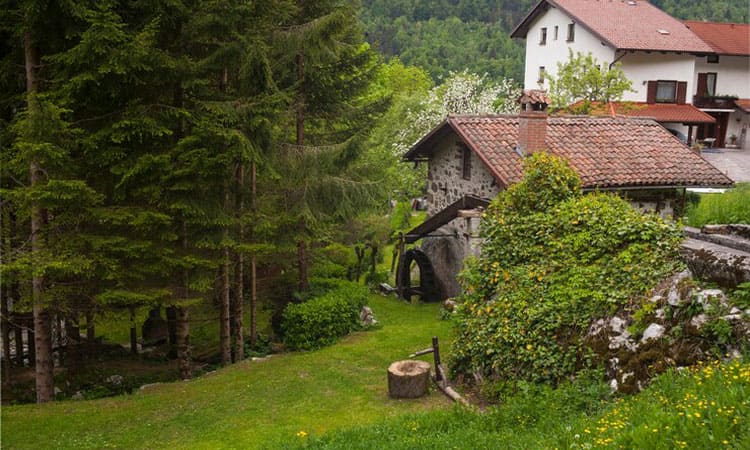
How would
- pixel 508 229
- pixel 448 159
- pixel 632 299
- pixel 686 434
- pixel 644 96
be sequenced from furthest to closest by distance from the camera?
pixel 644 96 < pixel 448 159 < pixel 508 229 < pixel 632 299 < pixel 686 434

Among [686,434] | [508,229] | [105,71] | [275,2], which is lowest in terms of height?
[686,434]

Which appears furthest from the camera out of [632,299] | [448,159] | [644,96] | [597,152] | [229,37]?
[644,96]

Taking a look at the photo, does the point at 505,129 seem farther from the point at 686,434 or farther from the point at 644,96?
the point at 644,96

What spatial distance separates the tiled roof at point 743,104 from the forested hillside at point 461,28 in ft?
66.9

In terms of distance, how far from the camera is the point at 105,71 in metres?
11.1

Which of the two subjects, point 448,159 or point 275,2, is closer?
point 275,2

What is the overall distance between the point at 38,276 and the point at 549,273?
8.73 m

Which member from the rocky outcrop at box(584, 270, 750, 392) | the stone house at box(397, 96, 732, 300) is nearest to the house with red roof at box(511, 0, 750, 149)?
the stone house at box(397, 96, 732, 300)

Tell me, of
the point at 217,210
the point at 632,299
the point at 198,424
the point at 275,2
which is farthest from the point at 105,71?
the point at 632,299

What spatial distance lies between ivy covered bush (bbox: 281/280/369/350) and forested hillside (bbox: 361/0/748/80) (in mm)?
41037

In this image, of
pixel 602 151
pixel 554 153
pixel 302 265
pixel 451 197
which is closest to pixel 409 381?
pixel 302 265

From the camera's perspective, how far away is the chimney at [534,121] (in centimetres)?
1698

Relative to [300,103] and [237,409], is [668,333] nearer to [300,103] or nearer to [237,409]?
[237,409]

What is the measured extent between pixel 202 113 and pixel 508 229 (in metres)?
6.53
